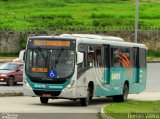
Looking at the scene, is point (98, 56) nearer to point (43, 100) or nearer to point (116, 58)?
point (116, 58)

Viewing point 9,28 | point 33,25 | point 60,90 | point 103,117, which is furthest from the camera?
point 33,25

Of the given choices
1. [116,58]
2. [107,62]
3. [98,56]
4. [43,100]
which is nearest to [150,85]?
[116,58]

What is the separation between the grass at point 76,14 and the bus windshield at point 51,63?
53.8 m

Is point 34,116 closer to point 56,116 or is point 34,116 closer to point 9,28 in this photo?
point 56,116

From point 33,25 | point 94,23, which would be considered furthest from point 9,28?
point 94,23

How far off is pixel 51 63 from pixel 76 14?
71792 millimetres

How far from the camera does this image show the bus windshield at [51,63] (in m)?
25.0

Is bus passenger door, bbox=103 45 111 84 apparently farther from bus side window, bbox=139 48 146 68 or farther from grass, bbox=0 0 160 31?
grass, bbox=0 0 160 31

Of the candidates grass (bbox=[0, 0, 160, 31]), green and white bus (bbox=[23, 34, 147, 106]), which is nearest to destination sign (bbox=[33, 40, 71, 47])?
green and white bus (bbox=[23, 34, 147, 106])

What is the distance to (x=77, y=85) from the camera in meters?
A: 25.0

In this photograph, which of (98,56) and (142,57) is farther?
(142,57)

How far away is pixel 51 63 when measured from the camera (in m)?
25.1

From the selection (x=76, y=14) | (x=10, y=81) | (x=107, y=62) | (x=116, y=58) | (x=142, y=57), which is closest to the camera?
(x=107, y=62)

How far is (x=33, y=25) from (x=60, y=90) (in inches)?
2376
